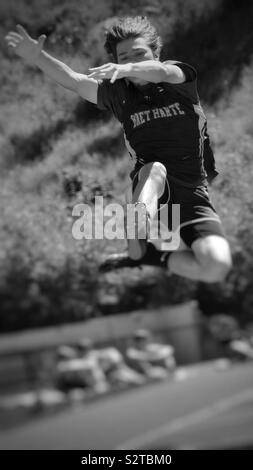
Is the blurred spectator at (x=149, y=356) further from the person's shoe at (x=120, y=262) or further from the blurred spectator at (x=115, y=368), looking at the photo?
the person's shoe at (x=120, y=262)

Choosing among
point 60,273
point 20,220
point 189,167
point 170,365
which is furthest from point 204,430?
point 189,167

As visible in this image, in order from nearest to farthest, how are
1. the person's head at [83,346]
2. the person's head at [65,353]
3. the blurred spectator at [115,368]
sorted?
the person's head at [65,353]
the person's head at [83,346]
the blurred spectator at [115,368]

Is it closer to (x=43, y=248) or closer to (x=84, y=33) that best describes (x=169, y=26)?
(x=84, y=33)

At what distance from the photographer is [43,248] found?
195 inches

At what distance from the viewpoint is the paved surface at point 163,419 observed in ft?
15.5

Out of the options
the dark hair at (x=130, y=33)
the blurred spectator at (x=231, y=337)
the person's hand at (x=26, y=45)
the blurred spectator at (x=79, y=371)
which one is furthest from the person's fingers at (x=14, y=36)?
the blurred spectator at (x=231, y=337)

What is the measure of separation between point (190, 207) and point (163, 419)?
366cm

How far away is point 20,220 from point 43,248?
11.9 inches

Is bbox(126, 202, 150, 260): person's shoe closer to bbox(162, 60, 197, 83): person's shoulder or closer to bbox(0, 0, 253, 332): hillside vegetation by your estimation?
bbox(162, 60, 197, 83): person's shoulder

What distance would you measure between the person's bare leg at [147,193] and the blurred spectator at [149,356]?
2869 millimetres

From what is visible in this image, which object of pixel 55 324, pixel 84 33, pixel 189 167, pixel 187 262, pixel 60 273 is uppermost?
pixel 84 33

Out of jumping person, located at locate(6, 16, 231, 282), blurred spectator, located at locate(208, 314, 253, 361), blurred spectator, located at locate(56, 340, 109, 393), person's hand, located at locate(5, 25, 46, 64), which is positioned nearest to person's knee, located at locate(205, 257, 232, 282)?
jumping person, located at locate(6, 16, 231, 282)

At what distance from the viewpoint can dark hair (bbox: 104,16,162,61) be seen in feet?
8.61

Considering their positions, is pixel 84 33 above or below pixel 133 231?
above
